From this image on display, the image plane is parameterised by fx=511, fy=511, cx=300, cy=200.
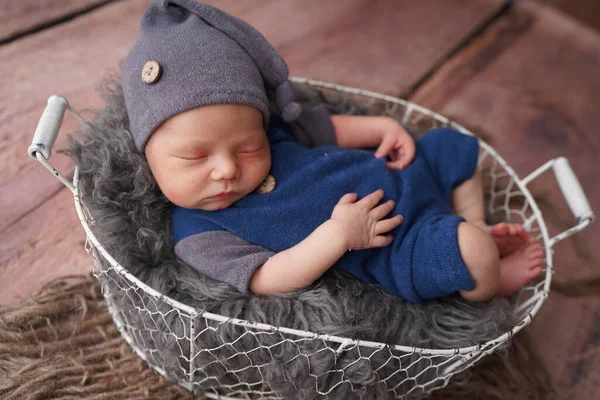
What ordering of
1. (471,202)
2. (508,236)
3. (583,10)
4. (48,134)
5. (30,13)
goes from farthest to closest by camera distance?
1. (583,10)
2. (30,13)
3. (471,202)
4. (508,236)
5. (48,134)

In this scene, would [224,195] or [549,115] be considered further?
[549,115]

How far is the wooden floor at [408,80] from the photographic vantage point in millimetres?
999

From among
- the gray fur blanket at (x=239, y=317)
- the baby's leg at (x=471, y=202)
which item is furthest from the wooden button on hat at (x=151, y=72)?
the baby's leg at (x=471, y=202)

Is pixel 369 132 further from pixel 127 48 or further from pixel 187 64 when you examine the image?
pixel 127 48

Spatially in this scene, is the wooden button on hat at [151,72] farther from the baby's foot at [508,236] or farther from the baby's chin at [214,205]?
the baby's foot at [508,236]

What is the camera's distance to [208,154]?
2.49 feet

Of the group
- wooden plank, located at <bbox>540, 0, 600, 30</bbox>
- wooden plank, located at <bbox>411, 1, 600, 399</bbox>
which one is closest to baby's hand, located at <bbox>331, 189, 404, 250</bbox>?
wooden plank, located at <bbox>411, 1, 600, 399</bbox>

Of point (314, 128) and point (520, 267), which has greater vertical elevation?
point (314, 128)

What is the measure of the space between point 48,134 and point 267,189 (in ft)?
1.13

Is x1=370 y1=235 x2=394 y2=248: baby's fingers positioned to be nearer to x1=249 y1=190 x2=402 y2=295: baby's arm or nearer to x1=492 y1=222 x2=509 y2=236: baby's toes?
x1=249 y1=190 x2=402 y2=295: baby's arm

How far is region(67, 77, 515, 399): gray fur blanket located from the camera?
2.41ft

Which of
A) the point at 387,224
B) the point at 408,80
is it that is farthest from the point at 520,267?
the point at 408,80

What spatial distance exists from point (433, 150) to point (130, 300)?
617 mm

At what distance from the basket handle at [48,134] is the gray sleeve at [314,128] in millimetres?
428
